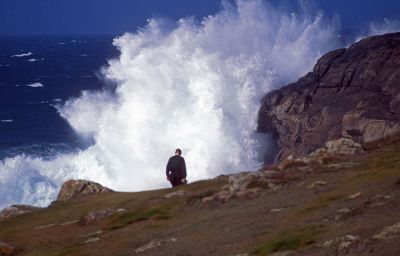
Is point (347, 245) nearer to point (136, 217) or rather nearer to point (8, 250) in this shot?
point (136, 217)

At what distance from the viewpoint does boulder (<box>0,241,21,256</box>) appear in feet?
62.0

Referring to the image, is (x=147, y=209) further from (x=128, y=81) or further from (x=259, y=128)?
(x=128, y=81)

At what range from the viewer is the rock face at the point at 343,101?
114ft

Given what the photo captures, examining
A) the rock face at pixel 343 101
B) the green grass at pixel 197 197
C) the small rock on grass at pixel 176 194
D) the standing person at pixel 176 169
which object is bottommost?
the green grass at pixel 197 197

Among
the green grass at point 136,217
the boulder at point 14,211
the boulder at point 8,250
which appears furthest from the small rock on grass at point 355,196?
the boulder at point 14,211

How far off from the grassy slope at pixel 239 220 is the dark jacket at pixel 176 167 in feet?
3.28

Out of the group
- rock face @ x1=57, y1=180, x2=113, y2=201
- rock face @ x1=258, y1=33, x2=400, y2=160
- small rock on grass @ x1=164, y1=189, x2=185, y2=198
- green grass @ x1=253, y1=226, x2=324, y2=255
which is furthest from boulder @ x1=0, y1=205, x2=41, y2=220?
rock face @ x1=258, y1=33, x2=400, y2=160

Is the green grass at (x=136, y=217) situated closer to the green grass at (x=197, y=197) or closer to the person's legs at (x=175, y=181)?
the green grass at (x=197, y=197)

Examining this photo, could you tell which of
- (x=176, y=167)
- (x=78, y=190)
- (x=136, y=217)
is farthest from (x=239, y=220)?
(x=78, y=190)

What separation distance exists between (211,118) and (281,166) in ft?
105

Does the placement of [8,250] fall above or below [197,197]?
below

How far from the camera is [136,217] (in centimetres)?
2038

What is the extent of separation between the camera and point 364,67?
39188mm

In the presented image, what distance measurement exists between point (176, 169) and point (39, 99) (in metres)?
67.4
